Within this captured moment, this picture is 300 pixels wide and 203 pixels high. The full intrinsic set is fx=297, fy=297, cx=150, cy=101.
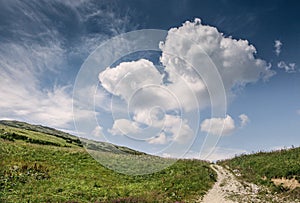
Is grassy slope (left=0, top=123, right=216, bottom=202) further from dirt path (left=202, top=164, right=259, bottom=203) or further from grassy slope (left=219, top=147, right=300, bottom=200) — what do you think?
grassy slope (left=219, top=147, right=300, bottom=200)

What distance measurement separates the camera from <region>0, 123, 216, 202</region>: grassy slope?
86.2ft

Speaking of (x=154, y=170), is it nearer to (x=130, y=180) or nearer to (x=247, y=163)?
(x=130, y=180)

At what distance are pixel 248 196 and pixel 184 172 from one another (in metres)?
12.3

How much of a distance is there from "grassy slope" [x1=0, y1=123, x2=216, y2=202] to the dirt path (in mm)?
982

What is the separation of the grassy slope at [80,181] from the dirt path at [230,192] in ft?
3.22

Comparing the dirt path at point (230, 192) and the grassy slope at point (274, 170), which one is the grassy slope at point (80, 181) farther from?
the grassy slope at point (274, 170)

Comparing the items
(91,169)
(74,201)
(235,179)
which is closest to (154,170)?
(91,169)

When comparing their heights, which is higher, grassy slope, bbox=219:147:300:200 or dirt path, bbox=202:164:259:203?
grassy slope, bbox=219:147:300:200

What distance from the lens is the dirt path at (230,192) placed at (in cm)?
2647

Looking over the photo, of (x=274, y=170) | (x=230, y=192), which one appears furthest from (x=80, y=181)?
(x=274, y=170)

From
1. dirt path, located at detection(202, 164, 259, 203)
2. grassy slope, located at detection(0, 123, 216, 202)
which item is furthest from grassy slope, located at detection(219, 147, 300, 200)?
→ grassy slope, located at detection(0, 123, 216, 202)

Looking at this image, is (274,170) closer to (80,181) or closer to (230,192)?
(230,192)

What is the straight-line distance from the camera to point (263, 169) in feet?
116

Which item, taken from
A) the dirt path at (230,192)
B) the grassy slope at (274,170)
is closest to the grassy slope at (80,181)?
the dirt path at (230,192)
